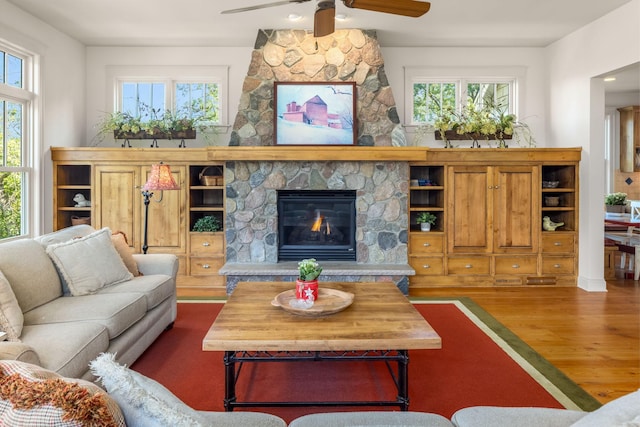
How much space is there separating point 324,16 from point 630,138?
738 centimetres

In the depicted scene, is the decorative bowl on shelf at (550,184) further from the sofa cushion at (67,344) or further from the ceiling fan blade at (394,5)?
the sofa cushion at (67,344)

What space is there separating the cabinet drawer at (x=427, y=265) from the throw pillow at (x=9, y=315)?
395cm

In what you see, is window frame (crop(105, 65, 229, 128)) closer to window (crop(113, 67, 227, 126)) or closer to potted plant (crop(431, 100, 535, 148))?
window (crop(113, 67, 227, 126))

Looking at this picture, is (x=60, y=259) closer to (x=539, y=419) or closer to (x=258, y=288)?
(x=258, y=288)

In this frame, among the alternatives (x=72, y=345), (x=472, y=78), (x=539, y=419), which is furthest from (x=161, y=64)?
(x=539, y=419)

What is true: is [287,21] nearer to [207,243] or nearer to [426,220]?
[207,243]

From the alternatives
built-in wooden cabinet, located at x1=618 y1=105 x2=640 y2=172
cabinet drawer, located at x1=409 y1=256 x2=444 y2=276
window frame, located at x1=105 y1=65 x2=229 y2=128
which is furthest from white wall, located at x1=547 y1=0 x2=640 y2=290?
window frame, located at x1=105 y1=65 x2=229 y2=128

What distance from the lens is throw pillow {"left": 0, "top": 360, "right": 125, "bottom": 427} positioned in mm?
836

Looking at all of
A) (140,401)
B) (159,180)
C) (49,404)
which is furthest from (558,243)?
(49,404)

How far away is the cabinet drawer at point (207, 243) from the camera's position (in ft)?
16.8

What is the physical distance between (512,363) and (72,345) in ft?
8.83

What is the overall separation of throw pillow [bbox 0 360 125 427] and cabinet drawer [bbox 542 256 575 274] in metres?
5.33

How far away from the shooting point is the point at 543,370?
286cm

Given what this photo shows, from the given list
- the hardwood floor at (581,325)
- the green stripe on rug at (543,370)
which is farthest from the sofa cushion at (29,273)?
the hardwood floor at (581,325)
